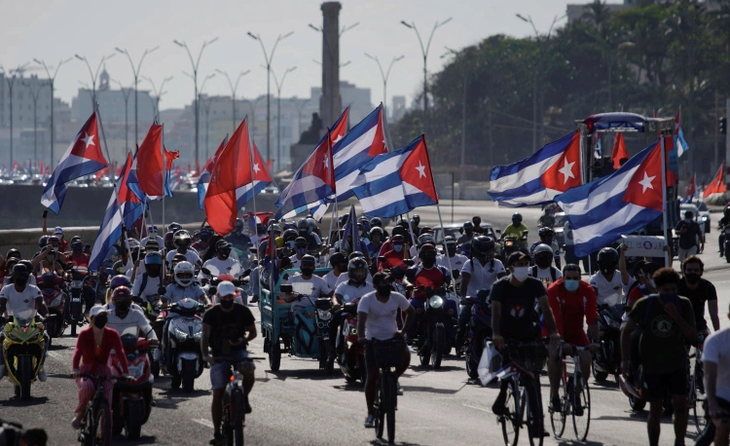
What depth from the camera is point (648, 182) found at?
15641 mm

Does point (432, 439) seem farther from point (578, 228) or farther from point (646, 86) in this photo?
point (646, 86)

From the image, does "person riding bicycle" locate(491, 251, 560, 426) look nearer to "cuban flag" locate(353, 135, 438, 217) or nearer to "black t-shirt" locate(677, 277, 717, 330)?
"black t-shirt" locate(677, 277, 717, 330)

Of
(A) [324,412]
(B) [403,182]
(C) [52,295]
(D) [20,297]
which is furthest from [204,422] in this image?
(B) [403,182]

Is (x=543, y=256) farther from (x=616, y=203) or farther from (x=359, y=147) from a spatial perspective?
(x=359, y=147)

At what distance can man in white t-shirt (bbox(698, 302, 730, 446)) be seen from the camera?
8.05 m

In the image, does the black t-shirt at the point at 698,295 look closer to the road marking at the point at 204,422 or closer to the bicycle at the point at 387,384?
the bicycle at the point at 387,384

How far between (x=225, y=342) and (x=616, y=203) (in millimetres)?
6396

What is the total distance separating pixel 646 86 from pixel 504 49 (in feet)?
63.1

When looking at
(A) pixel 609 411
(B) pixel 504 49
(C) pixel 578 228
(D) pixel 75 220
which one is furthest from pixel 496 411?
(B) pixel 504 49

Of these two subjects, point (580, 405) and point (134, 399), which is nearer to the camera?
point (580, 405)

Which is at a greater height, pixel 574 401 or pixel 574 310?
pixel 574 310

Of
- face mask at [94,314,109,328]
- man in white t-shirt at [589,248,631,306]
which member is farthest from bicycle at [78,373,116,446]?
man in white t-shirt at [589,248,631,306]

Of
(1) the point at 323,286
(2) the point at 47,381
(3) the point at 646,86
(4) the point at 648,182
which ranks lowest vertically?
(2) the point at 47,381

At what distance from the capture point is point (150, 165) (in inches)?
951
